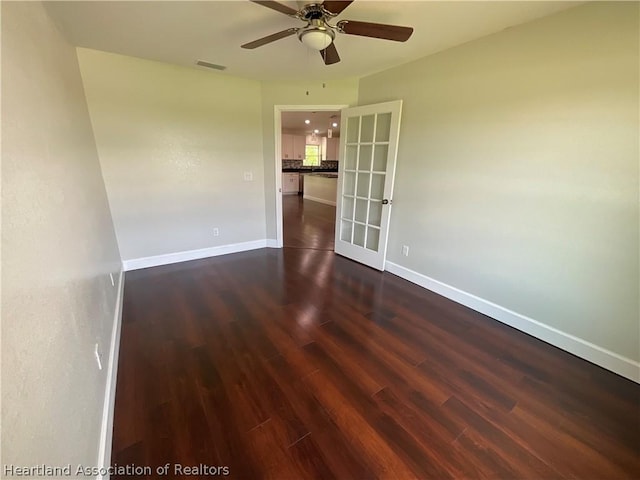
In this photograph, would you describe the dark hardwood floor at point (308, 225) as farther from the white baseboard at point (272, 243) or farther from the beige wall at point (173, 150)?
the beige wall at point (173, 150)

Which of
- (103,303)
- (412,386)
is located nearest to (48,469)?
(103,303)

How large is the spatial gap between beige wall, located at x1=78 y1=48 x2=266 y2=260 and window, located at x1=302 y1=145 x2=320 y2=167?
8.15 metres

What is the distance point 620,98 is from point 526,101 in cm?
53

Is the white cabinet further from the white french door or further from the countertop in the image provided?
the white french door

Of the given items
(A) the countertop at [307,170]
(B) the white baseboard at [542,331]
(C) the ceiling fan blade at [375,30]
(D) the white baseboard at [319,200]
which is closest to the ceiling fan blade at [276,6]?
(C) the ceiling fan blade at [375,30]

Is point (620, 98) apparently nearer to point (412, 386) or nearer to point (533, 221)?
point (533, 221)

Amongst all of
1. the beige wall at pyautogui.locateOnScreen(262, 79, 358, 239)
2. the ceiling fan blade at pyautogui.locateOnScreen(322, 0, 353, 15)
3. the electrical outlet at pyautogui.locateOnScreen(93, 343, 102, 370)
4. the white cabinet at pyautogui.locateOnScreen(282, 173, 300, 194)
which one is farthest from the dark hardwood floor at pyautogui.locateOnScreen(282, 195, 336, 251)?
the ceiling fan blade at pyautogui.locateOnScreen(322, 0, 353, 15)

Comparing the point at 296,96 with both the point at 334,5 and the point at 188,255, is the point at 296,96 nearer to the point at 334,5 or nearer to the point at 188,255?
the point at 334,5

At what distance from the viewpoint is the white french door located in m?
3.23

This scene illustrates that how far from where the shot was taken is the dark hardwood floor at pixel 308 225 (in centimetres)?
465

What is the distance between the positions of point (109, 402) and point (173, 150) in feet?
9.05

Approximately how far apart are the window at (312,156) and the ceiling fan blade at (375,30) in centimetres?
1015

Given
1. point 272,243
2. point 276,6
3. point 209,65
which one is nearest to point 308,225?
point 272,243

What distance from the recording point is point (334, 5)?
4.92 feet
